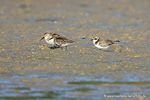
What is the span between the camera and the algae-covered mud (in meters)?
13.2

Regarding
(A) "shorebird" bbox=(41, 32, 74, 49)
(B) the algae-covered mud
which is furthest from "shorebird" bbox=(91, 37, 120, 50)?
(A) "shorebird" bbox=(41, 32, 74, 49)

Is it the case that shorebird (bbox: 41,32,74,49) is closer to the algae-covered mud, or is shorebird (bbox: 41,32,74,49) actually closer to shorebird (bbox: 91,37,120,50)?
the algae-covered mud

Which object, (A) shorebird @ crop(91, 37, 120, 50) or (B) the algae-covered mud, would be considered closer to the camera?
(B) the algae-covered mud

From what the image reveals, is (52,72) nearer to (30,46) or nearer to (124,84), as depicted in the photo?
(124,84)

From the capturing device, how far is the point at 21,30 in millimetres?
23031

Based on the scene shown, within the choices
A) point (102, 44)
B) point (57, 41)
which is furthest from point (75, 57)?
point (57, 41)

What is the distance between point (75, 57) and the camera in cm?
1714

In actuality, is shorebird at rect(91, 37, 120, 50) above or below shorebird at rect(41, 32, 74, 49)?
below

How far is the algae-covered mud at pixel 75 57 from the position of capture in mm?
13172

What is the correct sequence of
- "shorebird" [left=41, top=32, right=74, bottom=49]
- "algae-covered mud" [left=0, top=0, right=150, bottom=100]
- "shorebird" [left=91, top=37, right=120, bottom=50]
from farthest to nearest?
"shorebird" [left=41, top=32, right=74, bottom=49], "shorebird" [left=91, top=37, right=120, bottom=50], "algae-covered mud" [left=0, top=0, right=150, bottom=100]

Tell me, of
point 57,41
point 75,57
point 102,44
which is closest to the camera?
point 75,57

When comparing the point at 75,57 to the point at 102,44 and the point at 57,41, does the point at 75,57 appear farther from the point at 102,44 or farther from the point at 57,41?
the point at 57,41

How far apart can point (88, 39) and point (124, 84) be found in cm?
742

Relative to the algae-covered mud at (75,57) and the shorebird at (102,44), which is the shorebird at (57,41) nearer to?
the algae-covered mud at (75,57)
